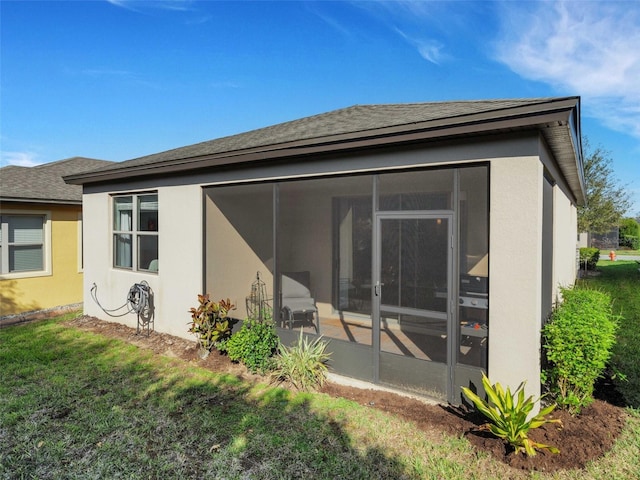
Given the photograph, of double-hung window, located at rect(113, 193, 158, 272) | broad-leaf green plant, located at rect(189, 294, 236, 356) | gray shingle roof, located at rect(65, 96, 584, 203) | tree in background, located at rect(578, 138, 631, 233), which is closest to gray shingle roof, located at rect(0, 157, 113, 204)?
double-hung window, located at rect(113, 193, 158, 272)

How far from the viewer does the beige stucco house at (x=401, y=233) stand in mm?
3637

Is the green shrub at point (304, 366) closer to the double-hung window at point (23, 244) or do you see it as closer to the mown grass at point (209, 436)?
the mown grass at point (209, 436)

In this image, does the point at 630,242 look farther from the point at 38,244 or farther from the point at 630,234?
the point at 38,244

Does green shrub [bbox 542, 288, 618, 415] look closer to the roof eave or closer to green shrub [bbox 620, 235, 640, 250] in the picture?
the roof eave

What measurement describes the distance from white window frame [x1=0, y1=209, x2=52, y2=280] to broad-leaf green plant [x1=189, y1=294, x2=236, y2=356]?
19.6ft

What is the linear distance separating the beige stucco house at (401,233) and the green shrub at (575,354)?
0.75ft

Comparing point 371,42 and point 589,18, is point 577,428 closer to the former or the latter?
point 589,18

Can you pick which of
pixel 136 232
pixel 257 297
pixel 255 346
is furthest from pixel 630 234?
Result: pixel 136 232

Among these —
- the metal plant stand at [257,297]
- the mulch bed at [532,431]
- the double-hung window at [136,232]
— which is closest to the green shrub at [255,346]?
the mulch bed at [532,431]

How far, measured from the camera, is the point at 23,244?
9070 mm

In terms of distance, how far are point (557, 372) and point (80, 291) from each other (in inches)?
436

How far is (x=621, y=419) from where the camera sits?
3805 millimetres

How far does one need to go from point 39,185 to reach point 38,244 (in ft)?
5.87

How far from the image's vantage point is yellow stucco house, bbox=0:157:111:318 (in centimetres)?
880
